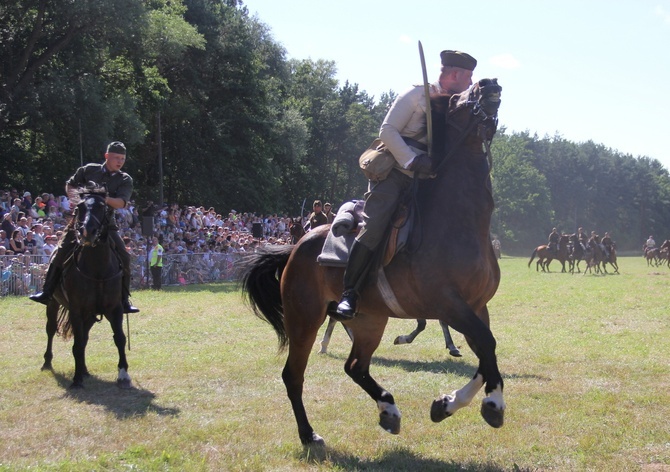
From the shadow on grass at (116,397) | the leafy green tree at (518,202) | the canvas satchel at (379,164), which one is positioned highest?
the leafy green tree at (518,202)

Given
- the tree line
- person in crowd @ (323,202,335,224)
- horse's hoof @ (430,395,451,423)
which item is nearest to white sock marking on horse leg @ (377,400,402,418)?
horse's hoof @ (430,395,451,423)

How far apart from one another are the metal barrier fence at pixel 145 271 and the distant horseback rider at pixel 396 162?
26.8 ft

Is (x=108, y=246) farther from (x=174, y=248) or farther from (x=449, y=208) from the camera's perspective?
(x=174, y=248)

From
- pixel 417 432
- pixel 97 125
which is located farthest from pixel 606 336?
pixel 97 125

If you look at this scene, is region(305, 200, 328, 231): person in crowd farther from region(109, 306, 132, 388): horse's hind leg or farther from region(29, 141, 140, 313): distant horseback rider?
region(109, 306, 132, 388): horse's hind leg

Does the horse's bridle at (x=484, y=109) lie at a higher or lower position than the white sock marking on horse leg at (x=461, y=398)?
higher

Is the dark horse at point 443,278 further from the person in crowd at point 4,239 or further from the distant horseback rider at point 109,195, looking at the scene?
the person in crowd at point 4,239

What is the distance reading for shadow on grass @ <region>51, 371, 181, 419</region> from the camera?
306 inches

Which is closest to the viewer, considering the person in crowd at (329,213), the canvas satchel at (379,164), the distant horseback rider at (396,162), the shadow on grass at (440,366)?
the distant horseback rider at (396,162)

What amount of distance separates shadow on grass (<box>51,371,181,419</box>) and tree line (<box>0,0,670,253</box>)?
22.6 m

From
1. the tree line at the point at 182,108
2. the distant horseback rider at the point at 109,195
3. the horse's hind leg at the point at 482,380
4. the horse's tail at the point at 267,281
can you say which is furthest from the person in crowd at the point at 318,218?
the tree line at the point at 182,108

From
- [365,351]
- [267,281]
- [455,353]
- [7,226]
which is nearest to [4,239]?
[7,226]

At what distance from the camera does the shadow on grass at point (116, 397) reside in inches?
306

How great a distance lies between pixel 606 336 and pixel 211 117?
136 feet
